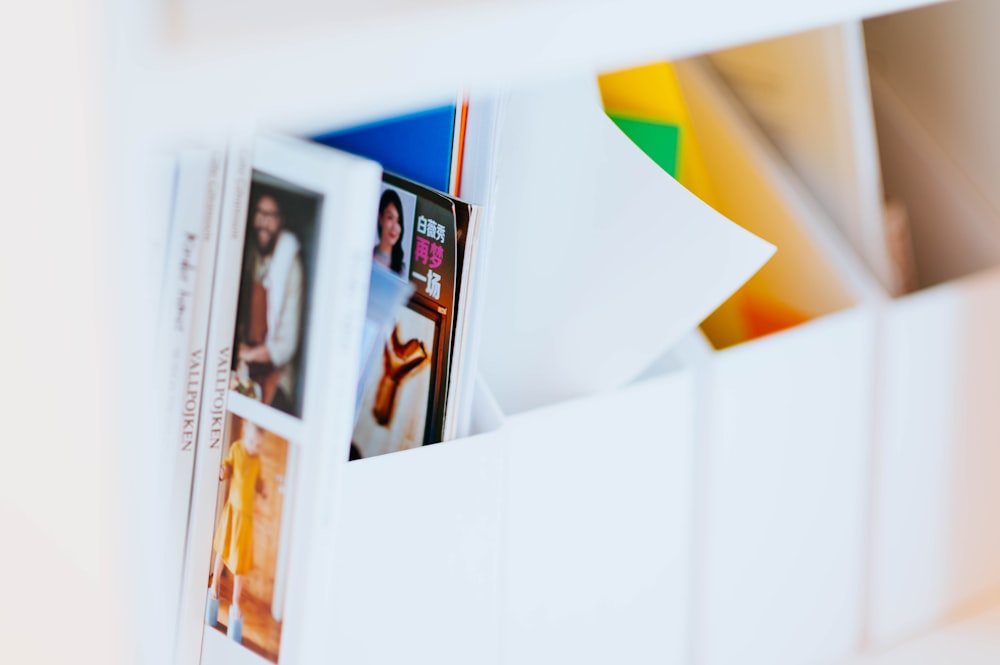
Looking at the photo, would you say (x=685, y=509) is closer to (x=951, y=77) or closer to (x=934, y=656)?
(x=934, y=656)

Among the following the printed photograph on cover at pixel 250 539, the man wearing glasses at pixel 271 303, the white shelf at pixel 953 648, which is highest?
the man wearing glasses at pixel 271 303

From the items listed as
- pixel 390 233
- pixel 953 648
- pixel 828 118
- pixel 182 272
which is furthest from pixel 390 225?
pixel 953 648

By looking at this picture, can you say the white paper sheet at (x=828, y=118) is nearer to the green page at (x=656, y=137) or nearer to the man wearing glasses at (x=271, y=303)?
the green page at (x=656, y=137)

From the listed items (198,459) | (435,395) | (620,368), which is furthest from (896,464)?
(198,459)

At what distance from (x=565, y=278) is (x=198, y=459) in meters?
0.20

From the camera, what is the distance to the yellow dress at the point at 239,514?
0.47 metres

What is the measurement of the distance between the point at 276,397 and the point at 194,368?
5cm

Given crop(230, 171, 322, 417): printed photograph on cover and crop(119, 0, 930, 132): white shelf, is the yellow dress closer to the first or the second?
crop(230, 171, 322, 417): printed photograph on cover

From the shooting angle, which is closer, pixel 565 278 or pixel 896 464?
pixel 565 278

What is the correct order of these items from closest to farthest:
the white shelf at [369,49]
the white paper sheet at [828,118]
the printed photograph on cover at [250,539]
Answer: the white shelf at [369,49]
the printed photograph on cover at [250,539]
the white paper sheet at [828,118]

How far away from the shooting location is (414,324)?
0.55 meters

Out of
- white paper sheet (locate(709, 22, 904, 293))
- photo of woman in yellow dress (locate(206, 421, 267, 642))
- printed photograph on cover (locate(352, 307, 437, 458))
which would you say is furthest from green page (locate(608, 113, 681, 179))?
photo of woman in yellow dress (locate(206, 421, 267, 642))

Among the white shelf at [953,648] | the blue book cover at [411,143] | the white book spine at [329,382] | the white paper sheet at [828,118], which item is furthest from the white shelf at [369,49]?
the white shelf at [953,648]

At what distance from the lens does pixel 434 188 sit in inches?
21.4
